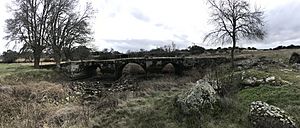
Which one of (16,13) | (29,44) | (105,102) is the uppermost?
(16,13)

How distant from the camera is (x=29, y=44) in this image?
41.1m

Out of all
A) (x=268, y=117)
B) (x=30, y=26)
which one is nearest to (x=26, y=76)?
(x=30, y=26)

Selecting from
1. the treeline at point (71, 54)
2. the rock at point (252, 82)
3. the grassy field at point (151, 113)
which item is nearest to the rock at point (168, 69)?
the treeline at point (71, 54)

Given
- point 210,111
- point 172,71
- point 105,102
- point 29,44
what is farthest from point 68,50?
point 210,111

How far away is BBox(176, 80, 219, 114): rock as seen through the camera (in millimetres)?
15150

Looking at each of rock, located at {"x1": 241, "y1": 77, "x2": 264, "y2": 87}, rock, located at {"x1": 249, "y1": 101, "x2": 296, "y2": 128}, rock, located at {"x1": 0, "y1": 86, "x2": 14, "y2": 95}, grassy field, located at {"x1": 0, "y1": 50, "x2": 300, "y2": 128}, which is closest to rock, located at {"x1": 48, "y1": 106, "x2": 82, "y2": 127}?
grassy field, located at {"x1": 0, "y1": 50, "x2": 300, "y2": 128}

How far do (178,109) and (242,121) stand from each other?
2995 millimetres

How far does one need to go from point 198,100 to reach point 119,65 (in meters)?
30.8

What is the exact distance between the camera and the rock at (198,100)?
1515 centimetres

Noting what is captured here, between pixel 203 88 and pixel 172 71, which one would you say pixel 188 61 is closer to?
pixel 172 71

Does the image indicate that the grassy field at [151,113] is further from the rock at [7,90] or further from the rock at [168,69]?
the rock at [168,69]

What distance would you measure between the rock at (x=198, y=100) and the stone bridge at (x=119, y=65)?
2492cm

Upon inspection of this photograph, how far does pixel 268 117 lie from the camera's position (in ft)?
42.2

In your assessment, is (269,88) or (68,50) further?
(68,50)
